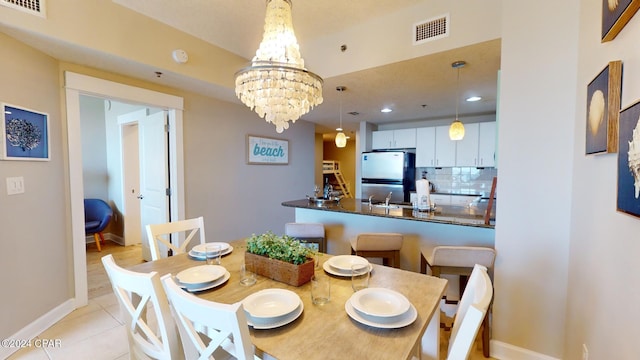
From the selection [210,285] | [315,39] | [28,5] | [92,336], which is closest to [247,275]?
[210,285]

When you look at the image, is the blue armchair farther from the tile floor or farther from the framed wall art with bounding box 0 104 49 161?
the framed wall art with bounding box 0 104 49 161

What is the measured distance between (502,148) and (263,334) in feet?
6.13

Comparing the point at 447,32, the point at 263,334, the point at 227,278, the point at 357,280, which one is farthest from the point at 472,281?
the point at 447,32

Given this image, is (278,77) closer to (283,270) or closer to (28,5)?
(283,270)

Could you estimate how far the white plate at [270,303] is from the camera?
40.7 inches

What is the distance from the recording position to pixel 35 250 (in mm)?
2096

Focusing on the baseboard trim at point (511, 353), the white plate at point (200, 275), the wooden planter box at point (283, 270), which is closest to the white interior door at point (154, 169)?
the white plate at point (200, 275)

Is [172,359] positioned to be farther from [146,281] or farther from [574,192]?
[574,192]

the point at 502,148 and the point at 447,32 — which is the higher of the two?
the point at 447,32

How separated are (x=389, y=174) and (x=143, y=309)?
4.35 meters

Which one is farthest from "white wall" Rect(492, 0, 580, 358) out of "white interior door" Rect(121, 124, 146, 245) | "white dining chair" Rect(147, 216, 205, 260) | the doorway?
"white interior door" Rect(121, 124, 146, 245)

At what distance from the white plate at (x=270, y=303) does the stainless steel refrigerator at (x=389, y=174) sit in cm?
383

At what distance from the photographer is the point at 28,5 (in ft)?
5.84

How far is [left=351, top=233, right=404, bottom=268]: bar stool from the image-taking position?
220 centimetres
